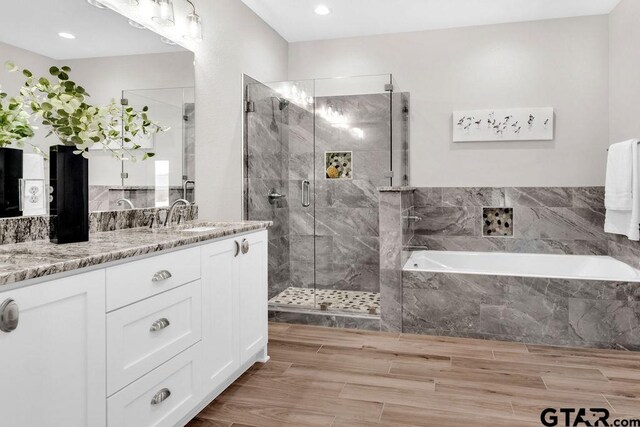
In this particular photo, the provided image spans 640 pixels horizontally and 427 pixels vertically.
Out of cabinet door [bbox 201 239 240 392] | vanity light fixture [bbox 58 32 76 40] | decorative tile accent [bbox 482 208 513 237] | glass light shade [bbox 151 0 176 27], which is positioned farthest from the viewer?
decorative tile accent [bbox 482 208 513 237]

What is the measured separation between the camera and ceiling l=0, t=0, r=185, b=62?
176 cm

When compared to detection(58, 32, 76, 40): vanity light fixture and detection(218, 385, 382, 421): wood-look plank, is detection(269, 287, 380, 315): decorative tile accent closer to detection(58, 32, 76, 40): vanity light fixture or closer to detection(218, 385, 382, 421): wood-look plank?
detection(218, 385, 382, 421): wood-look plank

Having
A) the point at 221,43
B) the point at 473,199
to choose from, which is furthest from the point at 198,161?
the point at 473,199

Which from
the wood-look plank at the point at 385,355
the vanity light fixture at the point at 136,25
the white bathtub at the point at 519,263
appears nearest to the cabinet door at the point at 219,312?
the wood-look plank at the point at 385,355

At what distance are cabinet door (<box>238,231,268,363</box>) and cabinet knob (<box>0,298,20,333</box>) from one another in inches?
51.3

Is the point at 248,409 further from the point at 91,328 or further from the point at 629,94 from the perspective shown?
the point at 629,94

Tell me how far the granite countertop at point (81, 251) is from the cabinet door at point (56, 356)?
0.04 meters

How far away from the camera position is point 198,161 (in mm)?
2986

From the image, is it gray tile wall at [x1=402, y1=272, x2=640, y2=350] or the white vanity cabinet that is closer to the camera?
the white vanity cabinet

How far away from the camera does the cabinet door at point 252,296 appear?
2.43 metres

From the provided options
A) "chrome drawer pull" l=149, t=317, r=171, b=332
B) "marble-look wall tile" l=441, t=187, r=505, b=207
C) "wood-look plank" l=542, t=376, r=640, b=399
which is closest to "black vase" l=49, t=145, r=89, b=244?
"chrome drawer pull" l=149, t=317, r=171, b=332

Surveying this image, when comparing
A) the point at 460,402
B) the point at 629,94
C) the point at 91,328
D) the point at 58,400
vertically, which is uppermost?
the point at 629,94

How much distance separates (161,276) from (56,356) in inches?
20.3

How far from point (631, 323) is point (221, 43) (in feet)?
11.1
